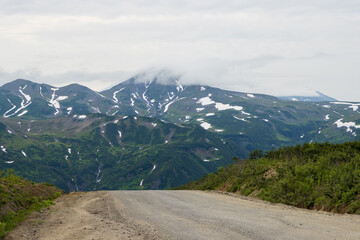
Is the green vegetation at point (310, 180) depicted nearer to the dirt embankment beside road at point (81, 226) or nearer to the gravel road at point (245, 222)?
the gravel road at point (245, 222)

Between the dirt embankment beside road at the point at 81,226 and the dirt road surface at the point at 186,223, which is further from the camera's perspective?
the dirt embankment beside road at the point at 81,226

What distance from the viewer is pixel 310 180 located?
868 inches

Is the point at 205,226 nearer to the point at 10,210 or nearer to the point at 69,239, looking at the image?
A: the point at 69,239

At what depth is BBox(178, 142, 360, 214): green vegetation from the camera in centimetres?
1862

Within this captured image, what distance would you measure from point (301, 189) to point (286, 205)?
5.21 feet

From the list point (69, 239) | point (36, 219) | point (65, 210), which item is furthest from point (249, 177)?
point (69, 239)

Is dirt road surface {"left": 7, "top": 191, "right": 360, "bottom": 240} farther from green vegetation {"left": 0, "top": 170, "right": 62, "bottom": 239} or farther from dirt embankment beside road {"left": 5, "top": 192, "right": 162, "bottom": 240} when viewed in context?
green vegetation {"left": 0, "top": 170, "right": 62, "bottom": 239}

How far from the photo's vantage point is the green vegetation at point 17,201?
1522cm

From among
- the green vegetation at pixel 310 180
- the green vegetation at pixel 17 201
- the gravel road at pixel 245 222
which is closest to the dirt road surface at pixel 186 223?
the gravel road at pixel 245 222

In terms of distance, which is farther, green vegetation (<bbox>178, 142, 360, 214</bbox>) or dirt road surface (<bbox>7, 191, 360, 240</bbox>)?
green vegetation (<bbox>178, 142, 360, 214</bbox>)

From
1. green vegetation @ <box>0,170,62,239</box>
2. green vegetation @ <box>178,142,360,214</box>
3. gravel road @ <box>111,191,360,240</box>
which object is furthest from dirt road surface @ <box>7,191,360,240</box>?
green vegetation @ <box>178,142,360,214</box>

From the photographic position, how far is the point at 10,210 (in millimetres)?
17500

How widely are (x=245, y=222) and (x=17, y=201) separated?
12.2 m

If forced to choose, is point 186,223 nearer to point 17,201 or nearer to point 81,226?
point 81,226
